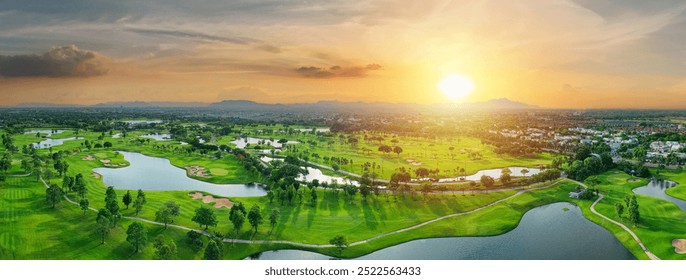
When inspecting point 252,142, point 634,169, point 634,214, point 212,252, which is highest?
point 634,169

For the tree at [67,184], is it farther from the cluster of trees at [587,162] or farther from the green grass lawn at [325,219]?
the cluster of trees at [587,162]

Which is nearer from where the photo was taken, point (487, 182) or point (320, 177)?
point (487, 182)

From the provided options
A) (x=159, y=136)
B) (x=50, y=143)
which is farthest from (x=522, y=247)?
(x=159, y=136)

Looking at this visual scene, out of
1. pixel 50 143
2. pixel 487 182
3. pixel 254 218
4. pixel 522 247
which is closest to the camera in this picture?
pixel 522 247

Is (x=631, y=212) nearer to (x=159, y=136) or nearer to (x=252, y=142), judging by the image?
(x=252, y=142)

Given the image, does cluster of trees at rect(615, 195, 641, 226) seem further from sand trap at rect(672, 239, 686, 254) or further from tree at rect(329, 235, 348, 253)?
tree at rect(329, 235, 348, 253)

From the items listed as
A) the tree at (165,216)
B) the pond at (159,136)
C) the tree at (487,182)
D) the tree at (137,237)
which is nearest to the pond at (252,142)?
the pond at (159,136)
